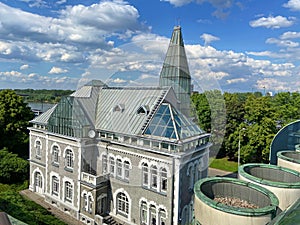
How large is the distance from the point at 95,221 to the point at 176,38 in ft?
39.4

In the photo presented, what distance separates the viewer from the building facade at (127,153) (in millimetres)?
10680

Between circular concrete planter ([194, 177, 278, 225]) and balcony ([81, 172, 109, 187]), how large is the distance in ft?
28.3

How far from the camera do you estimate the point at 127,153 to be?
13656mm

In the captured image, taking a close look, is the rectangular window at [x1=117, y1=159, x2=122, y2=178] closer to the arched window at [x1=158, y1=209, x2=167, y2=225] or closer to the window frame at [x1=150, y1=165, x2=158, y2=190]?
the window frame at [x1=150, y1=165, x2=158, y2=190]

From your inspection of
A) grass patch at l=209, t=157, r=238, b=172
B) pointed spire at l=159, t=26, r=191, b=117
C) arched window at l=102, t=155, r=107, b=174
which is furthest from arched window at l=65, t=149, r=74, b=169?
grass patch at l=209, t=157, r=238, b=172

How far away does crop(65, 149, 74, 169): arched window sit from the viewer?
1609 centimetres

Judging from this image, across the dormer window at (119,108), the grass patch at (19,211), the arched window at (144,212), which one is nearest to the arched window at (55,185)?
the grass patch at (19,211)

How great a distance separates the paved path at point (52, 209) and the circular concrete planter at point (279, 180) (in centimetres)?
1155

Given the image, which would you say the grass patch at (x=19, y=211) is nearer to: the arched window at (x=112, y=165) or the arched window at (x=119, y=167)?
the arched window at (x=112, y=165)

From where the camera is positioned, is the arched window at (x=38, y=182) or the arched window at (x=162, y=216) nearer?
the arched window at (x=162, y=216)

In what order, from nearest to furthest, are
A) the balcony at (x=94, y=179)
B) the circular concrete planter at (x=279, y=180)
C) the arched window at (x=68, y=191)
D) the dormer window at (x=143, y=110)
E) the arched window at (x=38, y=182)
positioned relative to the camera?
the circular concrete planter at (x=279, y=180) → the dormer window at (x=143, y=110) → the balcony at (x=94, y=179) → the arched window at (x=68, y=191) → the arched window at (x=38, y=182)

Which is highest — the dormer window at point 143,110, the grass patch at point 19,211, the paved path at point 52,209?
the dormer window at point 143,110

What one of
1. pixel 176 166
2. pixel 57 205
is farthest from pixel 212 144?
pixel 57 205

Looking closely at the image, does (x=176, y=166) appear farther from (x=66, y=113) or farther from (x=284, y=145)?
(x=284, y=145)
